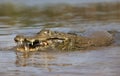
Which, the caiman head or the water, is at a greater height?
the caiman head

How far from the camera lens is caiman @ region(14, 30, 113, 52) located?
28.2ft

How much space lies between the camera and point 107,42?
9828mm

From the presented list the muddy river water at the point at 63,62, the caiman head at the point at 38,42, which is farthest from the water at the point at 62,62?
the caiman head at the point at 38,42

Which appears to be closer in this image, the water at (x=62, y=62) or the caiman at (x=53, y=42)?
the water at (x=62, y=62)

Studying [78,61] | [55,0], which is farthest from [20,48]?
[55,0]

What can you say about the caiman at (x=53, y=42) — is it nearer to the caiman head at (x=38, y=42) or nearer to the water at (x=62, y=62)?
the caiman head at (x=38, y=42)

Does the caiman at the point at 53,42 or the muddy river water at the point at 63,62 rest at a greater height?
the caiman at the point at 53,42

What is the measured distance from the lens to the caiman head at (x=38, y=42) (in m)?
8.55

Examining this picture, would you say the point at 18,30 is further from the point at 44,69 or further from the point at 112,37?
the point at 44,69

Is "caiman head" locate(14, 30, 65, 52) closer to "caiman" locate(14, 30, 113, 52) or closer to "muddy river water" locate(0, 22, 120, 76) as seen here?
"caiman" locate(14, 30, 113, 52)

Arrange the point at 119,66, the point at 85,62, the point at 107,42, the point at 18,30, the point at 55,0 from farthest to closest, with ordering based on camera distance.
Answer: the point at 55,0 < the point at 18,30 < the point at 107,42 < the point at 85,62 < the point at 119,66

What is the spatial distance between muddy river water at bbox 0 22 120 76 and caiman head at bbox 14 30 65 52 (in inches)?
7.6

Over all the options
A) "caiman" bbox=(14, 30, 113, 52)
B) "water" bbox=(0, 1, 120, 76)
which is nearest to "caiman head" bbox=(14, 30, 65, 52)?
"caiman" bbox=(14, 30, 113, 52)

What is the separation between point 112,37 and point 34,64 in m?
3.55
